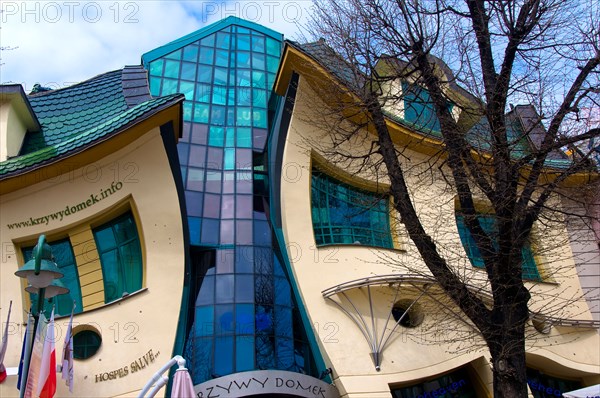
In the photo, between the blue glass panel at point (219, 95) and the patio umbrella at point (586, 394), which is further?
the blue glass panel at point (219, 95)

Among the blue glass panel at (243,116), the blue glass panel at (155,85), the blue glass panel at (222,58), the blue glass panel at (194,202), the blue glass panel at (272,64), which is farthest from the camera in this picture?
the blue glass panel at (272,64)

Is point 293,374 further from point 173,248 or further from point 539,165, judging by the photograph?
point 539,165

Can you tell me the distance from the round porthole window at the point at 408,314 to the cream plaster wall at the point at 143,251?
4.39m

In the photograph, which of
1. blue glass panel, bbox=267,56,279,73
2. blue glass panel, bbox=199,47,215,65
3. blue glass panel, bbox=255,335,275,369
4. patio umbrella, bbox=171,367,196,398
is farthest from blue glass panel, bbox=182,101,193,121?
patio umbrella, bbox=171,367,196,398

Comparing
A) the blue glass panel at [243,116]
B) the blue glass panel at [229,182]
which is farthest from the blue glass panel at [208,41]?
the blue glass panel at [229,182]

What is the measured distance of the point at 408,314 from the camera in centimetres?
1184

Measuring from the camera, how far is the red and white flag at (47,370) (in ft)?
26.2

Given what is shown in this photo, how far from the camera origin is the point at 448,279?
21.5 feet

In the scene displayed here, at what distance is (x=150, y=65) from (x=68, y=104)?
7.54 ft

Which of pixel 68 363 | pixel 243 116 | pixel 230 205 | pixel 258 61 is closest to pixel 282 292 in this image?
pixel 230 205

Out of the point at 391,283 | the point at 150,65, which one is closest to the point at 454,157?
the point at 391,283

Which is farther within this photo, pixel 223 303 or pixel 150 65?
pixel 150 65

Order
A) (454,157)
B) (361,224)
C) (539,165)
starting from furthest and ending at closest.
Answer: (361,224) → (454,157) → (539,165)

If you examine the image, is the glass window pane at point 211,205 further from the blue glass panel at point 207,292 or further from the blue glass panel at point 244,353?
the blue glass panel at point 244,353
